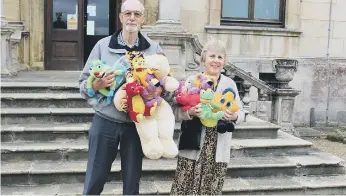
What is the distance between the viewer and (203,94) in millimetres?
3463

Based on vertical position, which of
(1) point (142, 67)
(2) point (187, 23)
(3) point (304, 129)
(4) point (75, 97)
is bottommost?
(3) point (304, 129)

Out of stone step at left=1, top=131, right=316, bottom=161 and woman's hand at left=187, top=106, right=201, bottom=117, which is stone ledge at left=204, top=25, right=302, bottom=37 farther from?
woman's hand at left=187, top=106, right=201, bottom=117

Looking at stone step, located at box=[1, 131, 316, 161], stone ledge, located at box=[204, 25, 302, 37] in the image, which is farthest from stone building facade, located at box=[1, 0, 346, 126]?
stone step, located at box=[1, 131, 316, 161]

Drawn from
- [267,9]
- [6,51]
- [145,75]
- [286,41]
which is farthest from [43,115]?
[267,9]

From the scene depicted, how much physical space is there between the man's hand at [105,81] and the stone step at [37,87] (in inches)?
140

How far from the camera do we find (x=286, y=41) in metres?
9.97

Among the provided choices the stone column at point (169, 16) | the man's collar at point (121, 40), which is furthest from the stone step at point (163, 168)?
the stone column at point (169, 16)

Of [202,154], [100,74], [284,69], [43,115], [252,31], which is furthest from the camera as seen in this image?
[252,31]

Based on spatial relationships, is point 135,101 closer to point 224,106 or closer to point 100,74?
point 100,74

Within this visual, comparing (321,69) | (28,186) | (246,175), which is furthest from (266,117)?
(28,186)

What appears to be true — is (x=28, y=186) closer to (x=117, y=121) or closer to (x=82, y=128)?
(x=82, y=128)

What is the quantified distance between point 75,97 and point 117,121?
3179mm

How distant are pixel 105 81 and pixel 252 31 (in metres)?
7.05

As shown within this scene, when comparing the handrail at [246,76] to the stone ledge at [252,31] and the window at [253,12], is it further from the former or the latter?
the window at [253,12]
